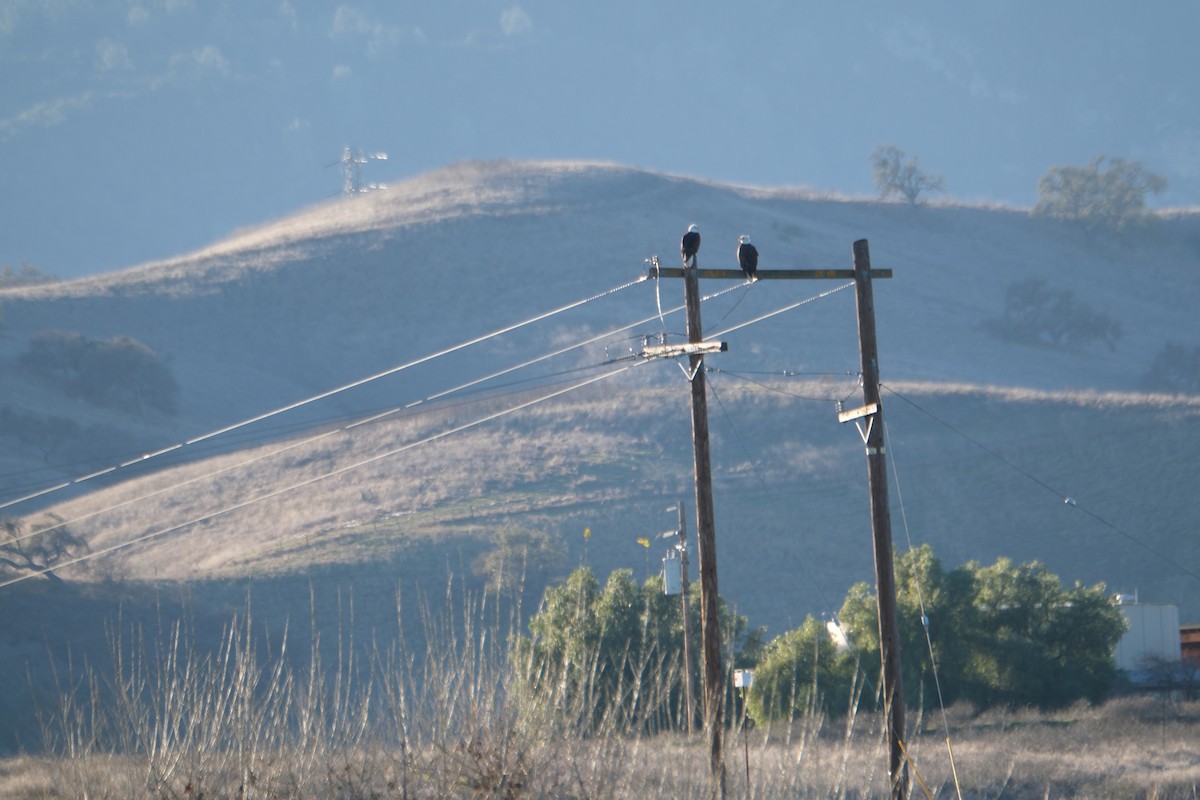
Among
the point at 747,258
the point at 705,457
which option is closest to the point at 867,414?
the point at 705,457

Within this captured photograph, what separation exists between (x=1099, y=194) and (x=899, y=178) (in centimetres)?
1926

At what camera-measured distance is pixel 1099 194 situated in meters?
136

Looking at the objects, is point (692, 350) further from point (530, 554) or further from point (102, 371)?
point (102, 371)

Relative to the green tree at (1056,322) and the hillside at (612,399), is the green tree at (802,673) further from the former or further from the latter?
the green tree at (1056,322)

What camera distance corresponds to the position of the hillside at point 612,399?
6119 cm

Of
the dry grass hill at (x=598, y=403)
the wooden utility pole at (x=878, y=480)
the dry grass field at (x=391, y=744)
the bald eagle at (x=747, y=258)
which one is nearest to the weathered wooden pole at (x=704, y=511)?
the bald eagle at (x=747, y=258)

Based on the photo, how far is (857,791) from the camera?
24.2 m

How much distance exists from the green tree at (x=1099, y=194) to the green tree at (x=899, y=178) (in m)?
11.5

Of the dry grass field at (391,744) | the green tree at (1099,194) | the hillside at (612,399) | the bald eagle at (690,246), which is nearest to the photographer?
the dry grass field at (391,744)

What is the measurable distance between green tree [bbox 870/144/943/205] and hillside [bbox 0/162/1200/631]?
4452 millimetres

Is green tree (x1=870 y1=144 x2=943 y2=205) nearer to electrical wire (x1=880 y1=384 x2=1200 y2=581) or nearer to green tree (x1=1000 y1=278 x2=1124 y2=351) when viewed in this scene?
green tree (x1=1000 y1=278 x2=1124 y2=351)

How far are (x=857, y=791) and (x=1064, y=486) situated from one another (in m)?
48.0

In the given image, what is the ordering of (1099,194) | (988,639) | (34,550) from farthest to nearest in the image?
(1099,194) < (34,550) < (988,639)

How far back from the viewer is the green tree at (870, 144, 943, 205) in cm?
14200
